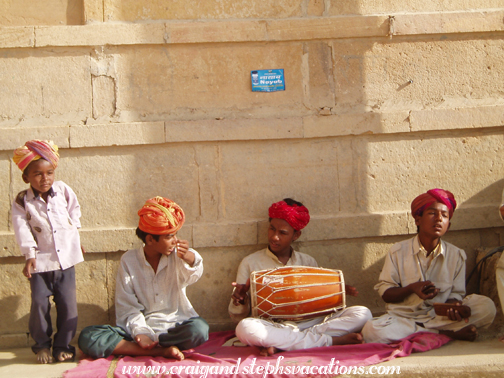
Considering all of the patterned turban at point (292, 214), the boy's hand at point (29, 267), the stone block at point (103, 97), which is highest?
the stone block at point (103, 97)

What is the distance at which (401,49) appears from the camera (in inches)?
180

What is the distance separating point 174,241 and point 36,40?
215 cm

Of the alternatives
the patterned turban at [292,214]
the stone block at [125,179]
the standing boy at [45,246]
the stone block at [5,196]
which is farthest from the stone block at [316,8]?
the stone block at [5,196]

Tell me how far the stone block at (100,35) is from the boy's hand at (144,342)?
244 cm

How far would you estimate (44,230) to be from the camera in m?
3.62

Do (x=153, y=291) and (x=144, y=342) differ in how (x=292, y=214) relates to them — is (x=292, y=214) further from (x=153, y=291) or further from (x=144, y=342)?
(x=144, y=342)

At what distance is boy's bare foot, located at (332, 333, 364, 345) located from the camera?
370 centimetres

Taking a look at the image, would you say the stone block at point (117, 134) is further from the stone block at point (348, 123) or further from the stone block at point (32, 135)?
the stone block at point (348, 123)

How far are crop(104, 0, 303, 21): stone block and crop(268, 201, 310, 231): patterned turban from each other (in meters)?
1.73

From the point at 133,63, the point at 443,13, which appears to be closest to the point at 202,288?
the point at 133,63

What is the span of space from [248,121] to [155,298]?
66.1 inches

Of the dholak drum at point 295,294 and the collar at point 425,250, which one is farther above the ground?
the collar at point 425,250

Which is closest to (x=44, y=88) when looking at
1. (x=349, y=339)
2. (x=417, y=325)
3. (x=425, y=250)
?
(x=349, y=339)

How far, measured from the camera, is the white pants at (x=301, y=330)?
3598 millimetres
